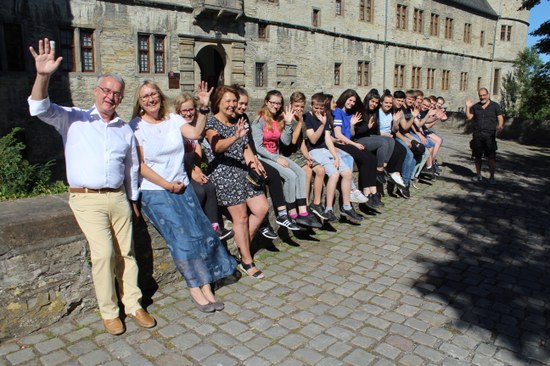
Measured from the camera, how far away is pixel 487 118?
391 inches

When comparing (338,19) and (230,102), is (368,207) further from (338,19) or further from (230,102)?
(338,19)

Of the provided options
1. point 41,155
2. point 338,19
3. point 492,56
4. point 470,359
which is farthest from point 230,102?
point 492,56

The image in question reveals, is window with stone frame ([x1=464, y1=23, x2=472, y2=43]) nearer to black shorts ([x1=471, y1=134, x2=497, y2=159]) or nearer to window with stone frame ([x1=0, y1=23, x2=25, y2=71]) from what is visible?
black shorts ([x1=471, y1=134, x2=497, y2=159])

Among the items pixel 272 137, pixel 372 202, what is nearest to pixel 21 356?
pixel 272 137

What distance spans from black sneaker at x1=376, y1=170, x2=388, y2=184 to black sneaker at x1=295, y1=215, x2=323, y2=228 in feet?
8.43

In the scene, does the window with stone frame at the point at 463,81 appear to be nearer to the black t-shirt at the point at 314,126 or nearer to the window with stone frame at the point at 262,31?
the window with stone frame at the point at 262,31

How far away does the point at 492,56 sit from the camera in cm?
4156

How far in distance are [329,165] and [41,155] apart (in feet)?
43.1

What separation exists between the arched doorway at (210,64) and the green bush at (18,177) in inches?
751

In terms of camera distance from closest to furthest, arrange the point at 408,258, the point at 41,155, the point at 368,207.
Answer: the point at 408,258
the point at 368,207
the point at 41,155

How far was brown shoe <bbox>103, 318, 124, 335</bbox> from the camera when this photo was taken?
363 cm

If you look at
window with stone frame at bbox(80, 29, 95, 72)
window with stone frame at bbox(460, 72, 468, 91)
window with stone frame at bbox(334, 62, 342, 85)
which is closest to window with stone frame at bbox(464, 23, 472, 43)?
window with stone frame at bbox(460, 72, 468, 91)

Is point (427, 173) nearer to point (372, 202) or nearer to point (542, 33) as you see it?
point (372, 202)

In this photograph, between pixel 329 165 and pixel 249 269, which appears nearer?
pixel 249 269
